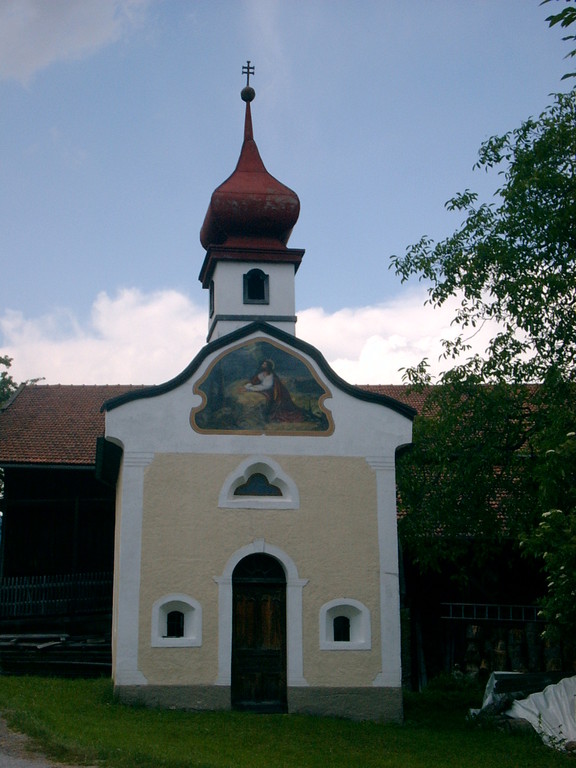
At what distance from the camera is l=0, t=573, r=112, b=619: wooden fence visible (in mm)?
20984

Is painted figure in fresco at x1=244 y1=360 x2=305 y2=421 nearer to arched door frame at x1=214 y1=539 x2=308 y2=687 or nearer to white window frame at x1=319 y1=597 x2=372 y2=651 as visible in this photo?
arched door frame at x1=214 y1=539 x2=308 y2=687

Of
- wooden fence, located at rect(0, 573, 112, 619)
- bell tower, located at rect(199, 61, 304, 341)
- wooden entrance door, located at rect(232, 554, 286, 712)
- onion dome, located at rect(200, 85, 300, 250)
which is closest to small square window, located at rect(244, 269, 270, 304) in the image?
bell tower, located at rect(199, 61, 304, 341)

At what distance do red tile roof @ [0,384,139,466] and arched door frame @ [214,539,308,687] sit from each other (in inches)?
339

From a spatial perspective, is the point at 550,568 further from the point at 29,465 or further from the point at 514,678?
the point at 29,465

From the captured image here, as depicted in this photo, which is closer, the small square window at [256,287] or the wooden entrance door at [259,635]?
the wooden entrance door at [259,635]

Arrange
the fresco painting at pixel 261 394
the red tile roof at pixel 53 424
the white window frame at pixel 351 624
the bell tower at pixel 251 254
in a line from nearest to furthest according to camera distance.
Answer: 1. the white window frame at pixel 351 624
2. the fresco painting at pixel 261 394
3. the bell tower at pixel 251 254
4. the red tile roof at pixel 53 424

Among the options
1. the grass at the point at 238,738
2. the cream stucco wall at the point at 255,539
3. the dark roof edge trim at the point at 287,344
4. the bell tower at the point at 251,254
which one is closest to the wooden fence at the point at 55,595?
the grass at the point at 238,738

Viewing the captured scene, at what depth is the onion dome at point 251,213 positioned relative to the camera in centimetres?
1916

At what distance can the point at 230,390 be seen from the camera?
16.2m

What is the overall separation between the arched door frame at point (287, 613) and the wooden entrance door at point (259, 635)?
0.22 meters

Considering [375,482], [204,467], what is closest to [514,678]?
[375,482]

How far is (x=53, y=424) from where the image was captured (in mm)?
25016

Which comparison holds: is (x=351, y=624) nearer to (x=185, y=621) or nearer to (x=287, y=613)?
(x=287, y=613)

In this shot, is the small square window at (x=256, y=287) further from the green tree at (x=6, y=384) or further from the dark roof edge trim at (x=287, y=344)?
the green tree at (x=6, y=384)
